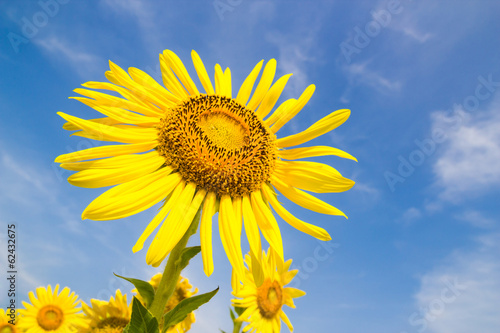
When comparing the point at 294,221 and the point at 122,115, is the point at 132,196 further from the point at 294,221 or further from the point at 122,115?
the point at 294,221

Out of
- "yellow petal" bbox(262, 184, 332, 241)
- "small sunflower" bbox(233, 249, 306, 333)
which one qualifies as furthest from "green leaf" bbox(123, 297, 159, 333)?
"small sunflower" bbox(233, 249, 306, 333)

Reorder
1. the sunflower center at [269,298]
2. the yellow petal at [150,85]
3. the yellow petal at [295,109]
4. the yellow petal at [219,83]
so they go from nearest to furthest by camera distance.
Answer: the yellow petal at [150,85] < the yellow petal at [295,109] < the yellow petal at [219,83] < the sunflower center at [269,298]

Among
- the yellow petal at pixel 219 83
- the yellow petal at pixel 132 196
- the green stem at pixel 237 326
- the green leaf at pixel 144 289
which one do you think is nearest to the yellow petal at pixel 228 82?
the yellow petal at pixel 219 83

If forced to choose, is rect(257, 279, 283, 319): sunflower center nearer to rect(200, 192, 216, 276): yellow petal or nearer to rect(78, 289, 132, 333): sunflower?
rect(78, 289, 132, 333): sunflower

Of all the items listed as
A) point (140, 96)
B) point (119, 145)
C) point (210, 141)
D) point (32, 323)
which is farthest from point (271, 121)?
point (32, 323)

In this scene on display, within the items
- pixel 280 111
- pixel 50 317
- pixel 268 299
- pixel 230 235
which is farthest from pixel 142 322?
pixel 50 317

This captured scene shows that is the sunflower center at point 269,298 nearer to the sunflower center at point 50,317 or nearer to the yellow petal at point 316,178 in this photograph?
the yellow petal at point 316,178
